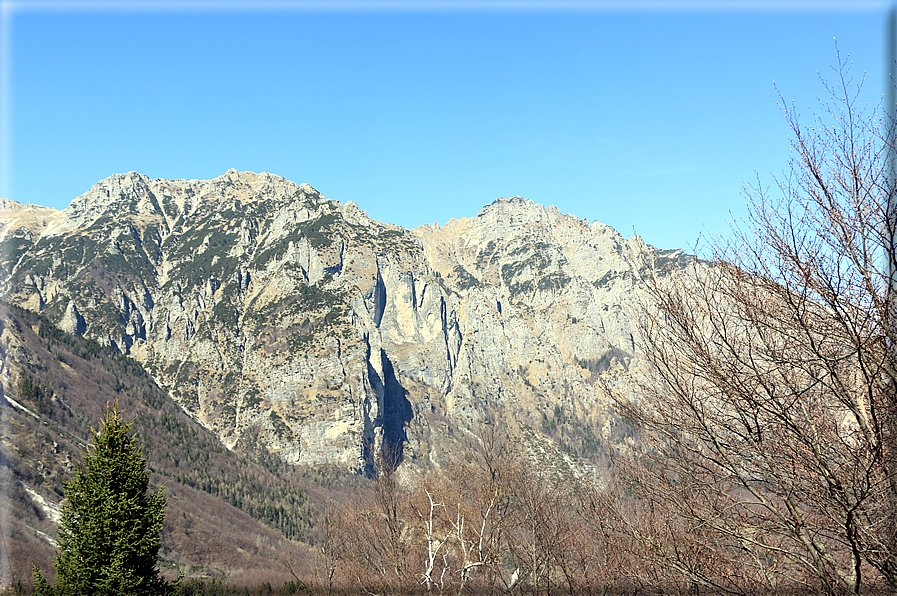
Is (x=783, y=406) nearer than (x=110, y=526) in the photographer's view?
Yes

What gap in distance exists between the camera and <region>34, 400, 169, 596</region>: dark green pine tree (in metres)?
17.8

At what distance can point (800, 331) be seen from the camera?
27.6ft

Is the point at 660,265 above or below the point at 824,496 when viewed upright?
above

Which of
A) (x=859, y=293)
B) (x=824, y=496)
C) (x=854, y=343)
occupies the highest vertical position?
(x=859, y=293)

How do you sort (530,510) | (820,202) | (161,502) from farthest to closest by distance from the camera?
(530,510), (161,502), (820,202)

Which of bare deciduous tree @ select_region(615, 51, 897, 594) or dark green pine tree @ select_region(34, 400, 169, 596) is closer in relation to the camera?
bare deciduous tree @ select_region(615, 51, 897, 594)

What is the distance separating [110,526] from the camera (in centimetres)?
1812

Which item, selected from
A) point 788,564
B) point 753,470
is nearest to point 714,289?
point 753,470

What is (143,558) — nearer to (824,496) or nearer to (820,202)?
(824,496)

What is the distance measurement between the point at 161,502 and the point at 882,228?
2112 cm

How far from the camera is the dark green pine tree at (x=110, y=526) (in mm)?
17828

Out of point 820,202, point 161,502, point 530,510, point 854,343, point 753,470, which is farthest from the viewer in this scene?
point 530,510

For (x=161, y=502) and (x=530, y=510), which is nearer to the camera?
(x=161, y=502)

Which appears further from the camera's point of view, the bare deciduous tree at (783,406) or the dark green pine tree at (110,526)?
the dark green pine tree at (110,526)
